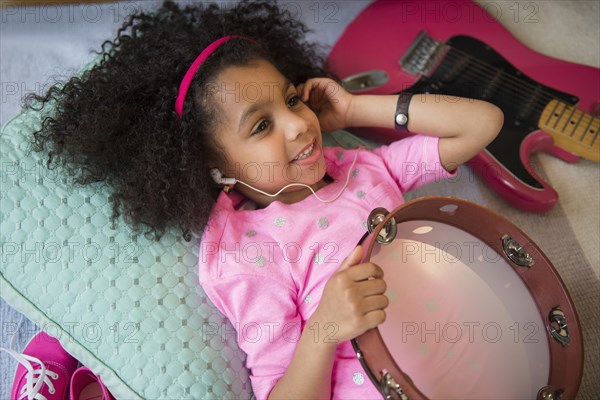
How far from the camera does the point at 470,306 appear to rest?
812mm

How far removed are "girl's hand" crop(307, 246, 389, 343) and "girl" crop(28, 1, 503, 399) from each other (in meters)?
0.08

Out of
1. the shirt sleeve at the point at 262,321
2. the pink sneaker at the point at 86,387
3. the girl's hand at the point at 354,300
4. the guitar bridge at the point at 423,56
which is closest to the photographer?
the girl's hand at the point at 354,300

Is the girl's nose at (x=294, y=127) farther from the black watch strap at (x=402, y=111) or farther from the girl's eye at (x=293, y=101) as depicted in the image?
the black watch strap at (x=402, y=111)

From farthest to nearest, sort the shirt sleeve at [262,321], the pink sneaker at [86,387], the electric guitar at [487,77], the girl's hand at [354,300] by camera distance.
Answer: the electric guitar at [487,77] < the pink sneaker at [86,387] < the shirt sleeve at [262,321] < the girl's hand at [354,300]

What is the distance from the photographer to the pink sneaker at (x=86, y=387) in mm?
983

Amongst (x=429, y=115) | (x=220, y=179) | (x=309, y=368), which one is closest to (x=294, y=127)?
(x=220, y=179)

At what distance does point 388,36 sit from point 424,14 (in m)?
0.13

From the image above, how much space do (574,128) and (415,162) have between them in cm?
51

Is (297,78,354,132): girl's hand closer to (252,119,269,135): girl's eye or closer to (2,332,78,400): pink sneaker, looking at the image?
(252,119,269,135): girl's eye

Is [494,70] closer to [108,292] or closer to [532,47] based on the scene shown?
[532,47]

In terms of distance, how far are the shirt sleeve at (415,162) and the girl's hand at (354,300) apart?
1.12 feet

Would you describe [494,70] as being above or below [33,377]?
above

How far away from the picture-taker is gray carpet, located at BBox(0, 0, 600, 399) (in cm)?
113

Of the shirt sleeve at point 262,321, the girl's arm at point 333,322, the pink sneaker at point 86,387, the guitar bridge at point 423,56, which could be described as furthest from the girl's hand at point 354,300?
the guitar bridge at point 423,56
